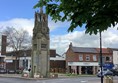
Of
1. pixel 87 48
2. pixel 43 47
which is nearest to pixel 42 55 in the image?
pixel 43 47

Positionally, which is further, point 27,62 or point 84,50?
point 27,62

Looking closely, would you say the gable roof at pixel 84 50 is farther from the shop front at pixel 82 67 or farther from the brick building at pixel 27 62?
the brick building at pixel 27 62

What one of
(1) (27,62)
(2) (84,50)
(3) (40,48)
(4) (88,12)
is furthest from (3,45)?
(4) (88,12)

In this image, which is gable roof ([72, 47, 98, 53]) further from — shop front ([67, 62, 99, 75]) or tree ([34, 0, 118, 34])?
tree ([34, 0, 118, 34])

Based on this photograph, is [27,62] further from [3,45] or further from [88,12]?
[88,12]

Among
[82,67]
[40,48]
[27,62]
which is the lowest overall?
[82,67]

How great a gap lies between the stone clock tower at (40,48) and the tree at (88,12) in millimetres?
53127

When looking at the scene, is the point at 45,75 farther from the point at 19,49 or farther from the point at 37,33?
the point at 19,49

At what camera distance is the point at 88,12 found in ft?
19.7

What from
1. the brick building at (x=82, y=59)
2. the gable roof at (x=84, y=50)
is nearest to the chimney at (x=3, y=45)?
the brick building at (x=82, y=59)

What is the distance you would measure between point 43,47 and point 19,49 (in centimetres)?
2930

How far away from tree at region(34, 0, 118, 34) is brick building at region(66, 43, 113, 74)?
84.3 metres

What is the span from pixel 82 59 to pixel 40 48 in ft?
111

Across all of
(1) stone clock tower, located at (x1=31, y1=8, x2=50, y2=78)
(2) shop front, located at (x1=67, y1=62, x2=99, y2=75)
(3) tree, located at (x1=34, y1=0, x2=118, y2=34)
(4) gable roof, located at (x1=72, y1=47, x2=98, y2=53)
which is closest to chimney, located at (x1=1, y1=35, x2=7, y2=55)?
(2) shop front, located at (x1=67, y1=62, x2=99, y2=75)
